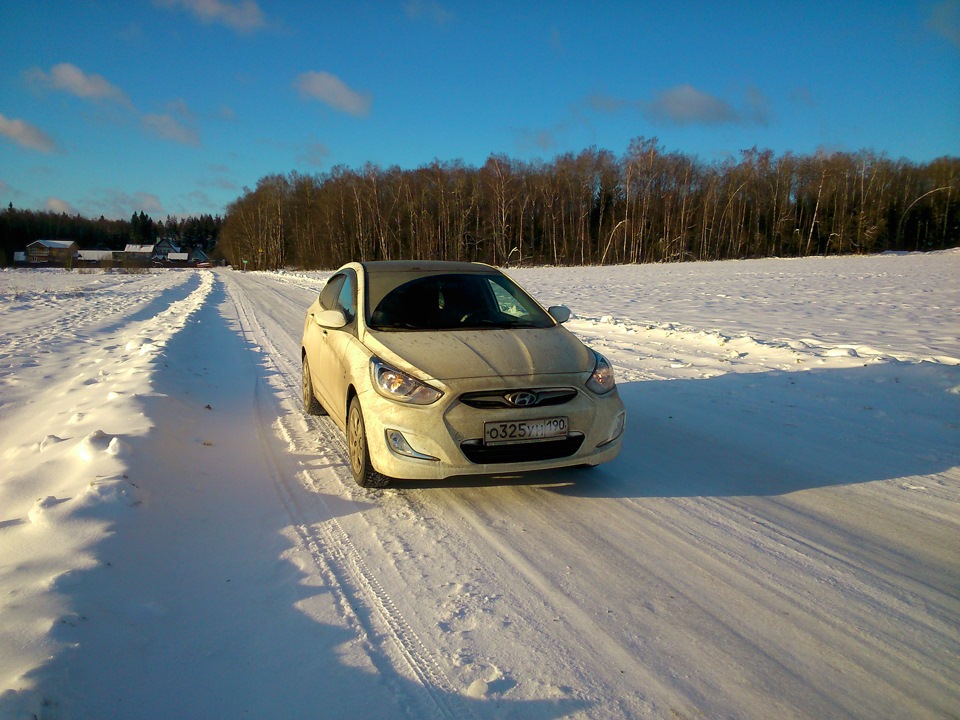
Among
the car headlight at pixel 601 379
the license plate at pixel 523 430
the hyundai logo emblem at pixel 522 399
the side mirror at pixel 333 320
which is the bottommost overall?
the license plate at pixel 523 430

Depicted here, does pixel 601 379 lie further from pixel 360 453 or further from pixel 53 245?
pixel 53 245

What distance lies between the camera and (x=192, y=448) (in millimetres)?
5016

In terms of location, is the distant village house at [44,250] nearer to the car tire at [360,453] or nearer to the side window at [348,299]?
the side window at [348,299]

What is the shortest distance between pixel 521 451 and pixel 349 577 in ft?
4.30

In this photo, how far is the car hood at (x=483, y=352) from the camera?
3990 millimetres

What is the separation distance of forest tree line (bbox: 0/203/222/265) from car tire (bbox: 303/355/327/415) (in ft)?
440

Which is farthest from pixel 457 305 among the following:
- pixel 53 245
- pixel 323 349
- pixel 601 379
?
pixel 53 245

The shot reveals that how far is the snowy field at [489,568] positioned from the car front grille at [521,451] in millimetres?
377

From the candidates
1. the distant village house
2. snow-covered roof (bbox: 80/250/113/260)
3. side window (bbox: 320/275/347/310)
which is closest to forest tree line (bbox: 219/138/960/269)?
side window (bbox: 320/275/347/310)

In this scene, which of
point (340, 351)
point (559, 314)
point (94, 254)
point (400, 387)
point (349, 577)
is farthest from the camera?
point (94, 254)

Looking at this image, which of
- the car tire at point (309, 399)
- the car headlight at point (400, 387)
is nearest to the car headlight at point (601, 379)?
the car headlight at point (400, 387)

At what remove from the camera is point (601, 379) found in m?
4.26

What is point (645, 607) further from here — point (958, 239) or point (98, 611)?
point (958, 239)

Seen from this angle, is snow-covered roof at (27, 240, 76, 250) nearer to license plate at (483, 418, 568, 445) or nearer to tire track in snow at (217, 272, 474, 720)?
tire track in snow at (217, 272, 474, 720)
